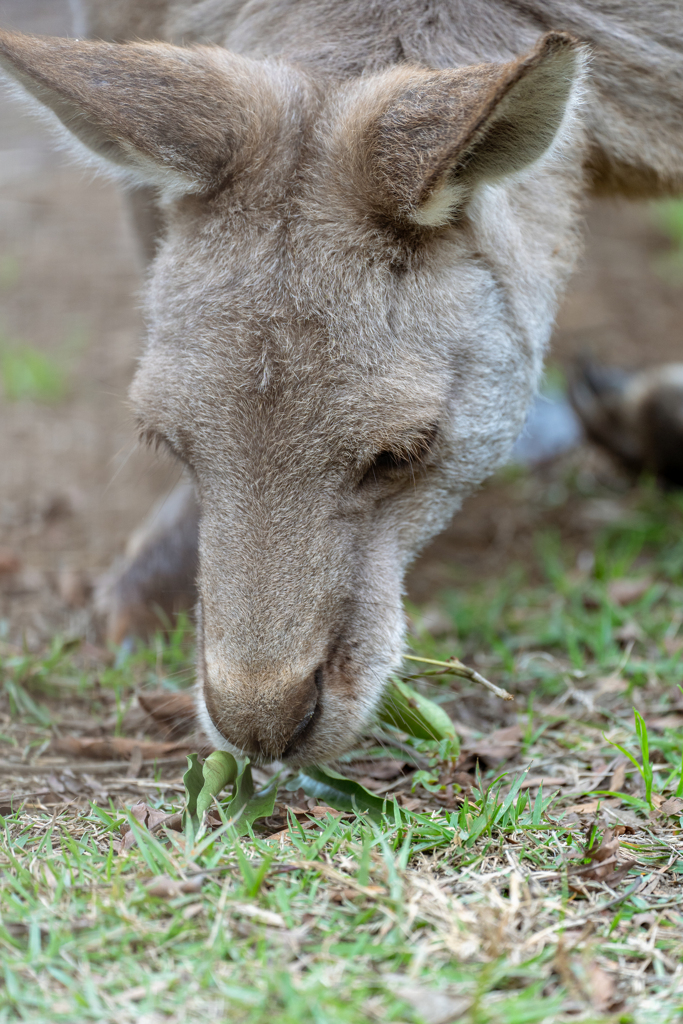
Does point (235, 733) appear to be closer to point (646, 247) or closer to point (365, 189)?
point (365, 189)

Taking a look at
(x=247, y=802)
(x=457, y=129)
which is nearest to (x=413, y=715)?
(x=247, y=802)

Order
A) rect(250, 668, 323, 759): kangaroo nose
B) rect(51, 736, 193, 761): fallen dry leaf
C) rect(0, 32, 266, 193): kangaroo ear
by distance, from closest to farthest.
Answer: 1. rect(250, 668, 323, 759): kangaroo nose
2. rect(0, 32, 266, 193): kangaroo ear
3. rect(51, 736, 193, 761): fallen dry leaf

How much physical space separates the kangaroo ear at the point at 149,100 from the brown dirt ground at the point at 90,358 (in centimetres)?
35

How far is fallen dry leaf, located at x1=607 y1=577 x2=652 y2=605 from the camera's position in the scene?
4418mm

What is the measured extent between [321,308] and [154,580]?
205 cm

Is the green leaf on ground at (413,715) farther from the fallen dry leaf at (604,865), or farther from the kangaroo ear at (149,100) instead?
the kangaroo ear at (149,100)

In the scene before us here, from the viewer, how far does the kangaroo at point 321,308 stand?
2.78 metres

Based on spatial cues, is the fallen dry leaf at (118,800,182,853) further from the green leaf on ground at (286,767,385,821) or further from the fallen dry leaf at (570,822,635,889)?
the fallen dry leaf at (570,822,635,889)

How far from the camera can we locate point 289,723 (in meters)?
2.74

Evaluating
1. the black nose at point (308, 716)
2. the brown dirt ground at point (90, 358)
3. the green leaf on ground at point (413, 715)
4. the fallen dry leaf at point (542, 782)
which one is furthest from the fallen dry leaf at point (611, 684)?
the black nose at point (308, 716)

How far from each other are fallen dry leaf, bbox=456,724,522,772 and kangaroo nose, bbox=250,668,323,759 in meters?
0.58

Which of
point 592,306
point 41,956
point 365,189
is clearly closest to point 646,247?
point 592,306

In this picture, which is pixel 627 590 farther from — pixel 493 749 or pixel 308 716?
pixel 308 716

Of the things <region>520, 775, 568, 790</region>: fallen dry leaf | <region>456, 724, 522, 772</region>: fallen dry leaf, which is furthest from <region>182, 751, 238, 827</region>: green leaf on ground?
<region>520, 775, 568, 790</region>: fallen dry leaf
